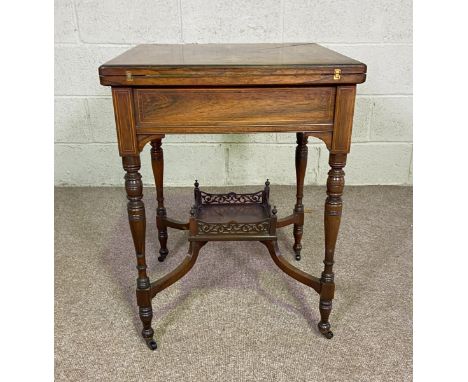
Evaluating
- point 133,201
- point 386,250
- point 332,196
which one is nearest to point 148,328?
point 133,201

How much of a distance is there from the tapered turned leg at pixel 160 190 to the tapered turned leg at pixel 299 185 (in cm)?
48

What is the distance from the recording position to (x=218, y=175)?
2.12 meters

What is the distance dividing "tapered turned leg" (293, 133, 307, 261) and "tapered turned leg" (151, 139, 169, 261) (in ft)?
1.56

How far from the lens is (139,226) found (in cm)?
104

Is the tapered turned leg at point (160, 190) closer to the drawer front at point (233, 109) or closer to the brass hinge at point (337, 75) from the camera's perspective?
the drawer front at point (233, 109)

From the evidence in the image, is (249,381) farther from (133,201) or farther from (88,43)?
(88,43)

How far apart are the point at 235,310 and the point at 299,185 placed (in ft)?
1.63

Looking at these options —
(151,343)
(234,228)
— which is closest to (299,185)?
(234,228)

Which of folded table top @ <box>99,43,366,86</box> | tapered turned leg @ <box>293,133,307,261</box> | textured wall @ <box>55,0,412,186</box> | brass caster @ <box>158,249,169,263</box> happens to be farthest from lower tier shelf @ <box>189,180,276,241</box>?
textured wall @ <box>55,0,412,186</box>

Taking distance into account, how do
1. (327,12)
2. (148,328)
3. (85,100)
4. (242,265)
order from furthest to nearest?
(85,100) → (327,12) → (242,265) → (148,328)

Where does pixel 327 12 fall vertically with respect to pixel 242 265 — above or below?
above

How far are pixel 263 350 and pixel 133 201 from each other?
1.74ft

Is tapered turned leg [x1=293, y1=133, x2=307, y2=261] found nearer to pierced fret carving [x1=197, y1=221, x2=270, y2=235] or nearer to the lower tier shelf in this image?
the lower tier shelf

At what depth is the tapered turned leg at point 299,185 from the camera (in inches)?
54.7
